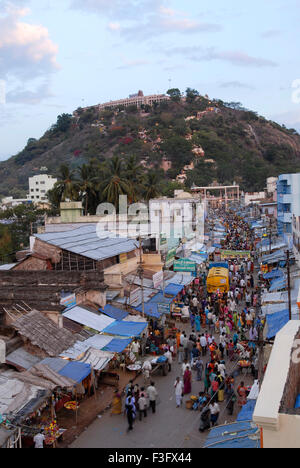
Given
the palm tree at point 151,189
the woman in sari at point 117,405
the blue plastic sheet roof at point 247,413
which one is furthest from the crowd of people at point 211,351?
the palm tree at point 151,189

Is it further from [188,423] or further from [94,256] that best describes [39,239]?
[188,423]

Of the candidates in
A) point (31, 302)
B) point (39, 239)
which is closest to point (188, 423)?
point (31, 302)

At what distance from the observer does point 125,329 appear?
551 inches

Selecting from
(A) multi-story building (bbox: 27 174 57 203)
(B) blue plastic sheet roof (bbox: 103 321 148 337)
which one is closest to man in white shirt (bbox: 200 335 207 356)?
(B) blue plastic sheet roof (bbox: 103 321 148 337)

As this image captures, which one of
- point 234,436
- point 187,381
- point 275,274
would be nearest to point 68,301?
point 187,381

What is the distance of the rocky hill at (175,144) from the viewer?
106 meters

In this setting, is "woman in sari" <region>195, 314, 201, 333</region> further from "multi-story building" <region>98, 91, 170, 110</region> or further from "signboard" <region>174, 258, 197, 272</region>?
"multi-story building" <region>98, 91, 170, 110</region>

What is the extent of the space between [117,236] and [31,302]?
9453 mm

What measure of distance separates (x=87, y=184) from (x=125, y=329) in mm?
26799

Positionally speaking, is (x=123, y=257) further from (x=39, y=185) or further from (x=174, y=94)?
(x=174, y=94)

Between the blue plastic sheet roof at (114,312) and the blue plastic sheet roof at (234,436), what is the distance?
7729 mm

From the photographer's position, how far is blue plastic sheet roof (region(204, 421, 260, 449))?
6.96 meters

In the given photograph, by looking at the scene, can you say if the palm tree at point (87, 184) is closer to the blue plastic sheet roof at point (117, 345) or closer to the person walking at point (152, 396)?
the blue plastic sheet roof at point (117, 345)
